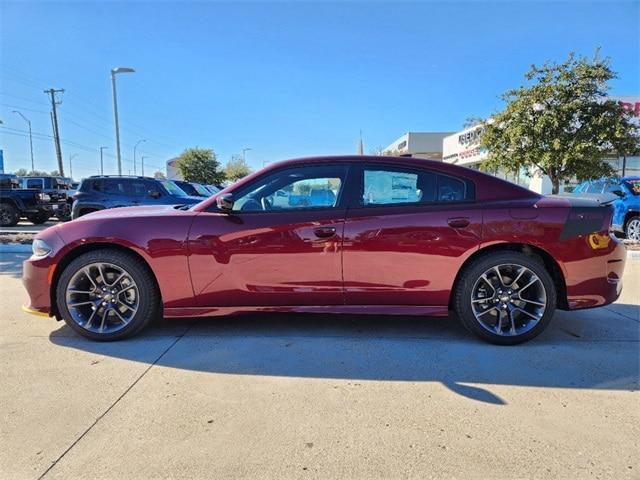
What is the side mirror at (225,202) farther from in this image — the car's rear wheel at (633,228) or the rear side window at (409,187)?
the car's rear wheel at (633,228)

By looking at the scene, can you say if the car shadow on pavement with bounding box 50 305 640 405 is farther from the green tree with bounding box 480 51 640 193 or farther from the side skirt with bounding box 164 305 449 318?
the green tree with bounding box 480 51 640 193

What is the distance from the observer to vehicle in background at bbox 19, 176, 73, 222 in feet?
50.9

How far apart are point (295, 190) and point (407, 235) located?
1.00 metres

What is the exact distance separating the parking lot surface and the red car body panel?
387mm

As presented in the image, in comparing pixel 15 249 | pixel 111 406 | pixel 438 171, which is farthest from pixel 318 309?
pixel 15 249

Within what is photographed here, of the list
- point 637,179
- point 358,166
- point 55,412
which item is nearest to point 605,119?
point 637,179

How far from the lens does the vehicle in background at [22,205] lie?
14461 mm

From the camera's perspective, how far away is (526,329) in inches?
143

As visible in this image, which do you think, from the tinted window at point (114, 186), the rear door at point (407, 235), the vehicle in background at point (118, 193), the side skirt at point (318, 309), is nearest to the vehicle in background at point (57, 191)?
the vehicle in background at point (118, 193)

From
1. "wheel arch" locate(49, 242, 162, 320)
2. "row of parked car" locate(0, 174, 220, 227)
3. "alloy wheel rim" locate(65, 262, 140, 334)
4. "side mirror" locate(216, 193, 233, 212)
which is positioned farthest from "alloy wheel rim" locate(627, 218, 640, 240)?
"alloy wheel rim" locate(65, 262, 140, 334)

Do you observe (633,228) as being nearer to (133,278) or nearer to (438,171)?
(438,171)

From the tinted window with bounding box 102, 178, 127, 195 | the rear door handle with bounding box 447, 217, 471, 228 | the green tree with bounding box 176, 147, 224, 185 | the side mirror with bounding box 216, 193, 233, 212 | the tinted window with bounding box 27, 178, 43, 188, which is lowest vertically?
the rear door handle with bounding box 447, 217, 471, 228

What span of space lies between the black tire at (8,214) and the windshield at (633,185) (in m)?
17.9

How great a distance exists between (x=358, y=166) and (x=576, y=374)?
226cm
